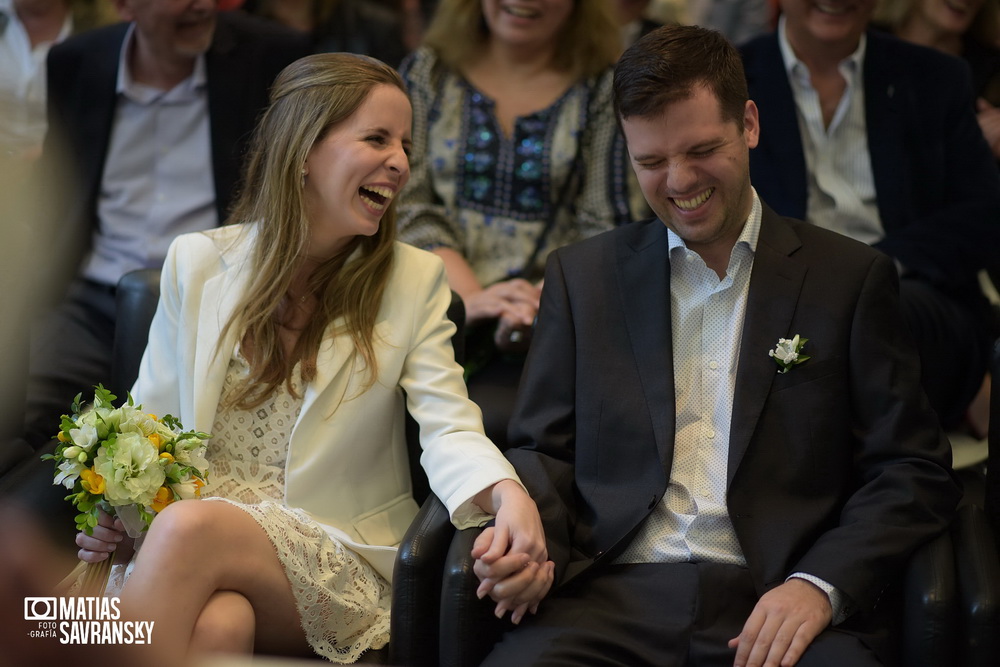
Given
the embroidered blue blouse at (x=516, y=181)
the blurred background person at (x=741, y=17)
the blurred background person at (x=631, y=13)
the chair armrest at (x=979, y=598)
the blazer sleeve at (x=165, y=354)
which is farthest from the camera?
the blurred background person at (x=741, y=17)

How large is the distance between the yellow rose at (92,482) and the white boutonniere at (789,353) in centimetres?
123

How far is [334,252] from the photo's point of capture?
2432mm

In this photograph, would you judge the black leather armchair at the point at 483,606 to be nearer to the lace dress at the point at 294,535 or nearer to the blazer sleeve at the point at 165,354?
the lace dress at the point at 294,535

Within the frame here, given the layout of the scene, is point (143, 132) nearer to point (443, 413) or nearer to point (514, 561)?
point (443, 413)

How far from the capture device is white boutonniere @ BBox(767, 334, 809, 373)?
6.87ft

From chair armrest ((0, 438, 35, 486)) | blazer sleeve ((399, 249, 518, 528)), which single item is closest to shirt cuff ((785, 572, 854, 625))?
blazer sleeve ((399, 249, 518, 528))

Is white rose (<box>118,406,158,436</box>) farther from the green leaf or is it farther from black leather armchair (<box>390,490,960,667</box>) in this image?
black leather armchair (<box>390,490,960,667</box>)

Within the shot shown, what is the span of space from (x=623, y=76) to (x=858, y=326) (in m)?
0.65

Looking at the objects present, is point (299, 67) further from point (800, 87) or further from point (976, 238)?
point (976, 238)

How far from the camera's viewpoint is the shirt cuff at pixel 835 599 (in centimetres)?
196

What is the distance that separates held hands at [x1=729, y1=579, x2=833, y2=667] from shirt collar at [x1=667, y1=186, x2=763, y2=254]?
2.17 feet

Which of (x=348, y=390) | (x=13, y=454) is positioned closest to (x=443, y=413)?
(x=348, y=390)

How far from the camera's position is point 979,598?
73.4 inches

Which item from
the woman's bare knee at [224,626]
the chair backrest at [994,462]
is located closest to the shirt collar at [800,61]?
the chair backrest at [994,462]
